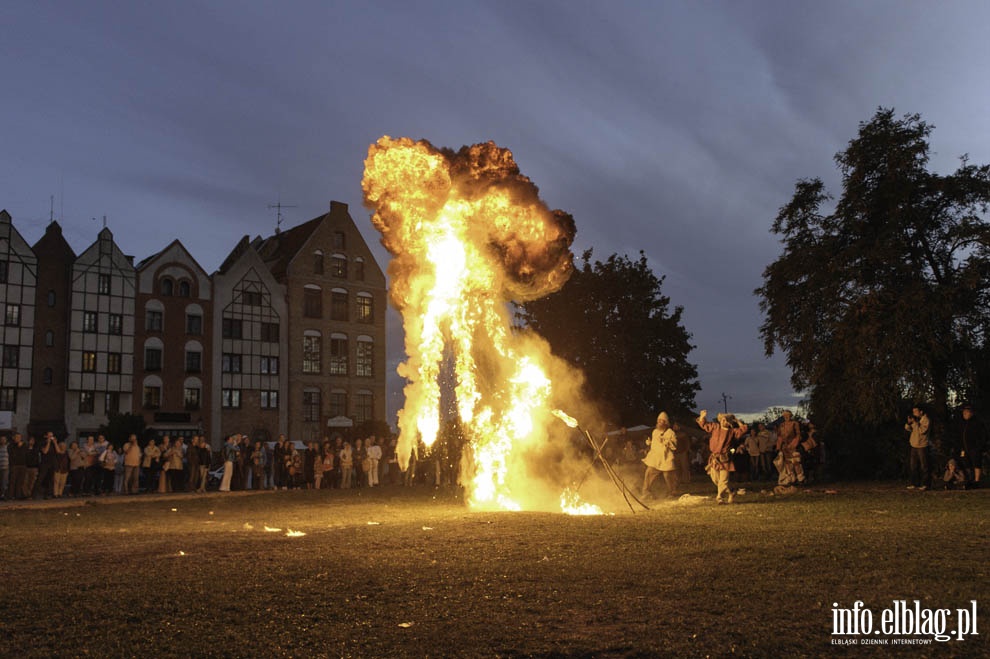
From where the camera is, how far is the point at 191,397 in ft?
167

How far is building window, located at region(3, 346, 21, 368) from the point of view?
45.0 metres

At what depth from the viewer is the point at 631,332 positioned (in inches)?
1702

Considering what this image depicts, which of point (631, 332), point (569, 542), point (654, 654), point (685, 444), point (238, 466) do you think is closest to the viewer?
point (654, 654)

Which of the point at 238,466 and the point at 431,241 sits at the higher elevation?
the point at 431,241

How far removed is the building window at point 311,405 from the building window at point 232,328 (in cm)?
616

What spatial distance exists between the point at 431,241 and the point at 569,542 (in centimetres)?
880

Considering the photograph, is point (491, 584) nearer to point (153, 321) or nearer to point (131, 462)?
point (131, 462)

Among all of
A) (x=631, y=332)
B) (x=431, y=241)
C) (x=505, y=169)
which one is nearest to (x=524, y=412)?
(x=431, y=241)

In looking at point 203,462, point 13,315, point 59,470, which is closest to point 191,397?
point 13,315

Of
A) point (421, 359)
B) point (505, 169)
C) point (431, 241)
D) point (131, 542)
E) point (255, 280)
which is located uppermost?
point (255, 280)

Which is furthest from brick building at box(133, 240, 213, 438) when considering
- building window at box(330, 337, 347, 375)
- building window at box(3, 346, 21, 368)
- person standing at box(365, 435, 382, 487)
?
person standing at box(365, 435, 382, 487)

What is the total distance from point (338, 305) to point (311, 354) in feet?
14.4

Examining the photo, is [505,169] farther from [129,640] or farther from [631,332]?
[631,332]

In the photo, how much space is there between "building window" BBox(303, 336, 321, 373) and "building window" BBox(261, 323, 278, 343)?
6.91 ft
